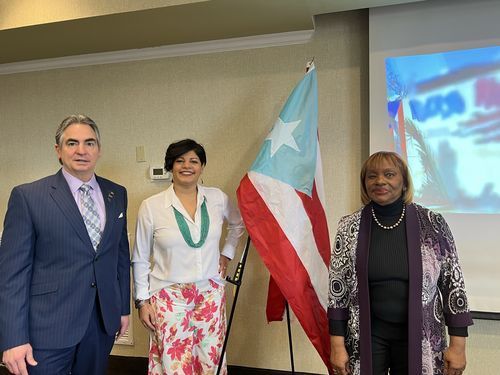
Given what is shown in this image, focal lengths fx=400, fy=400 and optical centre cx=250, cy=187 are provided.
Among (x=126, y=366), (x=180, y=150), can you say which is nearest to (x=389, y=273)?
(x=180, y=150)

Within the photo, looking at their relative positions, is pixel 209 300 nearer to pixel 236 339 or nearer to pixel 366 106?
pixel 236 339

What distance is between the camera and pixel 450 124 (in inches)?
83.7

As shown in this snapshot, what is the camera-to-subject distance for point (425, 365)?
1381 mm

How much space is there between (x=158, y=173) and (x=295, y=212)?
1124 mm

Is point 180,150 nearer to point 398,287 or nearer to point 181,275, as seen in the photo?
point 181,275

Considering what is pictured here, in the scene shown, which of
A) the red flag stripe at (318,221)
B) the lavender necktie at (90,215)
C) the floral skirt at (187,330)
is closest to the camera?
the lavender necktie at (90,215)

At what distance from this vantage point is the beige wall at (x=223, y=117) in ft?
7.82

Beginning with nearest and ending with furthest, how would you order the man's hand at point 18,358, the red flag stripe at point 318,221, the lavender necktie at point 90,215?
the man's hand at point 18,358 → the lavender necktie at point 90,215 → the red flag stripe at point 318,221

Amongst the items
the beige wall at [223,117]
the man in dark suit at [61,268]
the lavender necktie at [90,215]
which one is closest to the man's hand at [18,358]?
the man in dark suit at [61,268]

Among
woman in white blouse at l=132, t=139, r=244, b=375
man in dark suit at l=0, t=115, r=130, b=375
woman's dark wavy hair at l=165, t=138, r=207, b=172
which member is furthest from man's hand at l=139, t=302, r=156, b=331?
woman's dark wavy hair at l=165, t=138, r=207, b=172

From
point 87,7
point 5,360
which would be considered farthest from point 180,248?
point 87,7

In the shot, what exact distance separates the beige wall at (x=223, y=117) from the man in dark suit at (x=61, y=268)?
45.7 inches

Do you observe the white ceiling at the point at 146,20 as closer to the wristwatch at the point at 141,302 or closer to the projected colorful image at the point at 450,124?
the projected colorful image at the point at 450,124

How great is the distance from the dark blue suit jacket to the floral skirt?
41 centimetres
